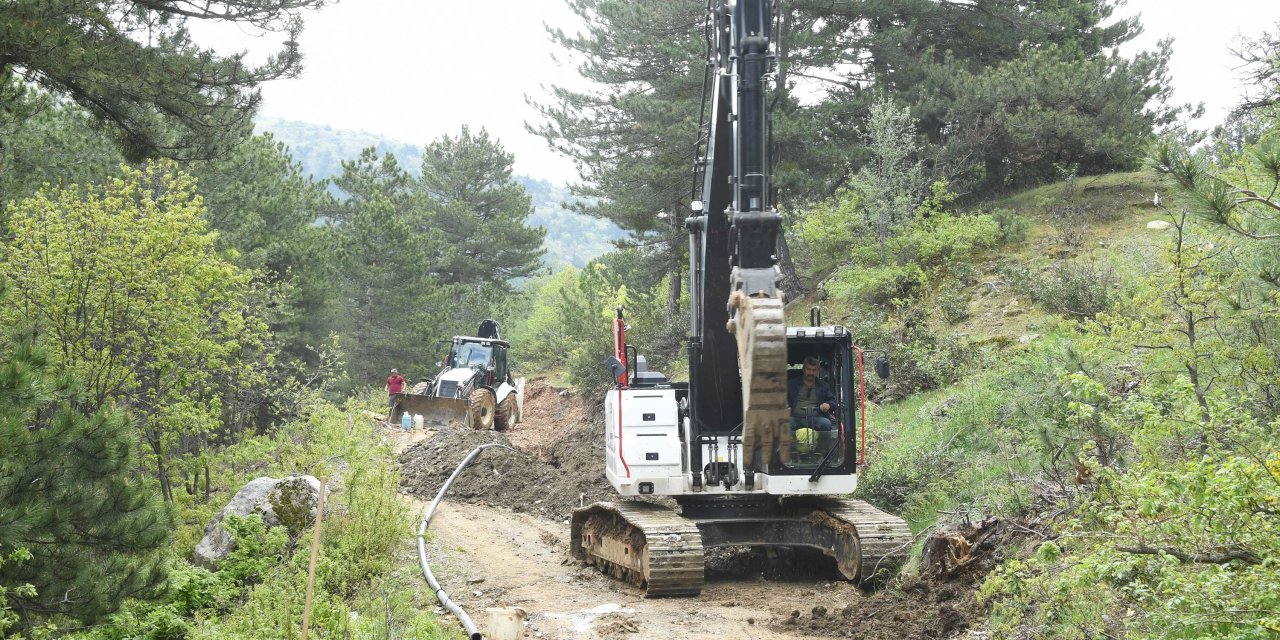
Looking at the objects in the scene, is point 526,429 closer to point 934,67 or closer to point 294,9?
point 934,67

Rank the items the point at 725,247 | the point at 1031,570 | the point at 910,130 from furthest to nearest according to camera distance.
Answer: the point at 910,130
the point at 725,247
the point at 1031,570

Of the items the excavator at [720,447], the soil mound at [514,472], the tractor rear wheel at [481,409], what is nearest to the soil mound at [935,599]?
the excavator at [720,447]

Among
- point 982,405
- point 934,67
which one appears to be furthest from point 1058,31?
point 982,405

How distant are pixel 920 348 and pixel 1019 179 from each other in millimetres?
9069

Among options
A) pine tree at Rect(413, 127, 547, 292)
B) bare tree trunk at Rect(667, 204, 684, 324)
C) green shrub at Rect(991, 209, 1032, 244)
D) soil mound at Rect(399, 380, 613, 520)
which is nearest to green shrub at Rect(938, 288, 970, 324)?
green shrub at Rect(991, 209, 1032, 244)

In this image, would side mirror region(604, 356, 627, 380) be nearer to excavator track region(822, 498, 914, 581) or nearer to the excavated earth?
the excavated earth

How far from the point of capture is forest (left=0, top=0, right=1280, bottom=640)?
6.30 metres

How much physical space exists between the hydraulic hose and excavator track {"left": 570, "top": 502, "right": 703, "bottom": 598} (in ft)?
5.93

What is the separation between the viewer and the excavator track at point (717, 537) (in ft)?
30.5

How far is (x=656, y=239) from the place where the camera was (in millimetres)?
27469

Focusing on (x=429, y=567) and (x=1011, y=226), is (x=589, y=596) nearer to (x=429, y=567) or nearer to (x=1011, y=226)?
(x=429, y=567)

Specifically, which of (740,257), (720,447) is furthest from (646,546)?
(740,257)

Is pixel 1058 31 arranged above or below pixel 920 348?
above

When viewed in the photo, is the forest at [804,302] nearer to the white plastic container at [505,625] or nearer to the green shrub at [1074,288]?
the green shrub at [1074,288]
